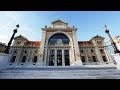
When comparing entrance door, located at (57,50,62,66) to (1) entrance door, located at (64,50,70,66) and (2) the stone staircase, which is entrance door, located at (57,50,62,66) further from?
(2) the stone staircase

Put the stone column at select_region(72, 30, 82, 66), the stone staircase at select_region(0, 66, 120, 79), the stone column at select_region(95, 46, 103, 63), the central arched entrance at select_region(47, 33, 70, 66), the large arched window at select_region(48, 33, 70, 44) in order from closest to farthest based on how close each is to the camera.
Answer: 1. the stone staircase at select_region(0, 66, 120, 79)
2. the stone column at select_region(72, 30, 82, 66)
3. the central arched entrance at select_region(47, 33, 70, 66)
4. the stone column at select_region(95, 46, 103, 63)
5. the large arched window at select_region(48, 33, 70, 44)

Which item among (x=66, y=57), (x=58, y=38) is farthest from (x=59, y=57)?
(x=58, y=38)

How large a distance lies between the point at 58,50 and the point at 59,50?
282 millimetres

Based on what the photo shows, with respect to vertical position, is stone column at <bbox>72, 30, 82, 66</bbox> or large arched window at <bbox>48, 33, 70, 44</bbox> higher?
large arched window at <bbox>48, 33, 70, 44</bbox>

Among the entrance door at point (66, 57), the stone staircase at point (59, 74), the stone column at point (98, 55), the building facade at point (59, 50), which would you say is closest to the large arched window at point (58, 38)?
the building facade at point (59, 50)

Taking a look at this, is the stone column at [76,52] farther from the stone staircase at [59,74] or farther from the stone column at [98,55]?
the stone staircase at [59,74]

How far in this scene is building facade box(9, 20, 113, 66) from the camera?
27.8 meters

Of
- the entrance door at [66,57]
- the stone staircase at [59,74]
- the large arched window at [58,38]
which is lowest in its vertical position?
the stone staircase at [59,74]

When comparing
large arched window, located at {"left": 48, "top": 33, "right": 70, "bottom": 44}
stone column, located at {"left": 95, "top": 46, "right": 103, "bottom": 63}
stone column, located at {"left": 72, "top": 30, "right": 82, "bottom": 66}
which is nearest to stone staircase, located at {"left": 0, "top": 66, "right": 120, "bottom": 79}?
stone column, located at {"left": 72, "top": 30, "right": 82, "bottom": 66}

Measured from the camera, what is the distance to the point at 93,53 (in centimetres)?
3262

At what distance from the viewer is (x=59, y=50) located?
29766 mm

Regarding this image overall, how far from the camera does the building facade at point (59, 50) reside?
2777 cm

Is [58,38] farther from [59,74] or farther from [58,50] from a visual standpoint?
[59,74]
